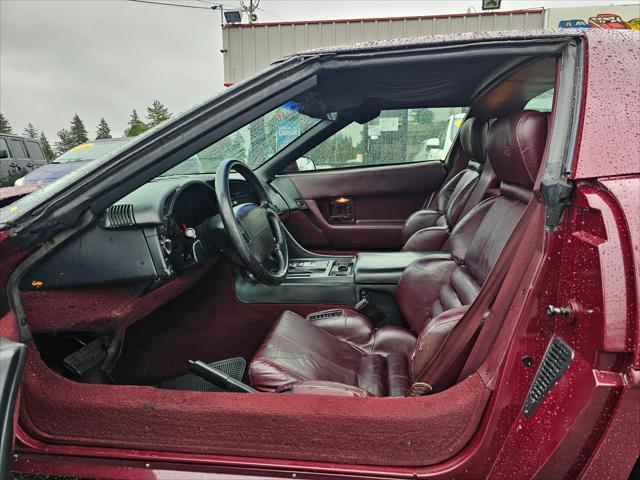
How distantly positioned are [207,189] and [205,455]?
129 cm

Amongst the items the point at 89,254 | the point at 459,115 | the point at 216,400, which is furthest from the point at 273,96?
the point at 459,115

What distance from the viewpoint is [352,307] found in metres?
2.29

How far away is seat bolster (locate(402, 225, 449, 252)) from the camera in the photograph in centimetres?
261

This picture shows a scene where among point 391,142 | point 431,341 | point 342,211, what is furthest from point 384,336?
point 391,142

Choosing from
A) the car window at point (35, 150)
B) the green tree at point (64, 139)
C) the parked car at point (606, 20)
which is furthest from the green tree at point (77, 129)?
the parked car at point (606, 20)

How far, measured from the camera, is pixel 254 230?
2123 millimetres

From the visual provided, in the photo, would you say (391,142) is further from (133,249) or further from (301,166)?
(133,249)

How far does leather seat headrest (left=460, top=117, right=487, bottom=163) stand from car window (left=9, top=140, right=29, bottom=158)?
1243 centimetres

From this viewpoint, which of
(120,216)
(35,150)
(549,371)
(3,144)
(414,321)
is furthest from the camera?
(35,150)

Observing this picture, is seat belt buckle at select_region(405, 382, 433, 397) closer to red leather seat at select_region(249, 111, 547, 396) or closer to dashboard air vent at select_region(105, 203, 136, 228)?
red leather seat at select_region(249, 111, 547, 396)

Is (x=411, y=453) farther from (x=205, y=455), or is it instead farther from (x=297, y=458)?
(x=205, y=455)

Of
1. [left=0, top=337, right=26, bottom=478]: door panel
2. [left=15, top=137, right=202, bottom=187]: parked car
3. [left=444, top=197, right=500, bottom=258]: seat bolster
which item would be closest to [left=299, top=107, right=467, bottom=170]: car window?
[left=444, top=197, right=500, bottom=258]: seat bolster

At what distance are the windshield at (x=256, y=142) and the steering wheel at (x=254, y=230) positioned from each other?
0.39 metres

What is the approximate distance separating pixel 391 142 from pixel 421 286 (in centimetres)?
175
